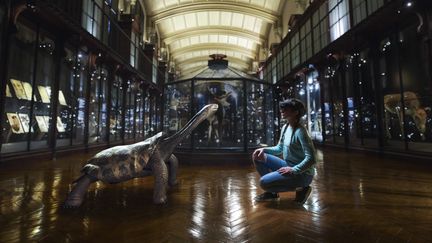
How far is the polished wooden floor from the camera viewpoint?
60.6 inches

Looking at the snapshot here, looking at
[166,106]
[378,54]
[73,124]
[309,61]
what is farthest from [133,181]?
[309,61]

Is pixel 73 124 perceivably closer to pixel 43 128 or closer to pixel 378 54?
pixel 43 128

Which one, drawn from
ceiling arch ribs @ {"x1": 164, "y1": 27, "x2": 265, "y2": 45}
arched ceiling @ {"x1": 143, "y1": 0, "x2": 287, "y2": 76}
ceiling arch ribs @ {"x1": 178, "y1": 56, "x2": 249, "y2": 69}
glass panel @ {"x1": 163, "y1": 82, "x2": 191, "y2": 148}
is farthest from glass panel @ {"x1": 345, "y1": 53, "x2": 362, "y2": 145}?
ceiling arch ribs @ {"x1": 178, "y1": 56, "x2": 249, "y2": 69}

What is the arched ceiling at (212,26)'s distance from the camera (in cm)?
1563

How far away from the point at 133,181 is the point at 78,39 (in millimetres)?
5762

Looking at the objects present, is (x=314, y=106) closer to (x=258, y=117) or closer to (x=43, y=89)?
(x=258, y=117)

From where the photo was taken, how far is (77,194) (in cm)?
212

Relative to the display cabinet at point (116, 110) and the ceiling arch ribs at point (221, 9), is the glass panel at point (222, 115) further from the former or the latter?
the ceiling arch ribs at point (221, 9)

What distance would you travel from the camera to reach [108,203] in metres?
2.24

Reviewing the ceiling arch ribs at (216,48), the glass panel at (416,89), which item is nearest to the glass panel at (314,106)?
the glass panel at (416,89)

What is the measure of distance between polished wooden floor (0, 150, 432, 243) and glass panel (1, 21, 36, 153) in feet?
7.98

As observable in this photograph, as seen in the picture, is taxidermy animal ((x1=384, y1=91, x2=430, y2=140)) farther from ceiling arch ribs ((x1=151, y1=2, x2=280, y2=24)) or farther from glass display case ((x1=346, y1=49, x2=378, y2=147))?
ceiling arch ribs ((x1=151, y1=2, x2=280, y2=24))

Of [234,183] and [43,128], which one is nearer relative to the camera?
[234,183]

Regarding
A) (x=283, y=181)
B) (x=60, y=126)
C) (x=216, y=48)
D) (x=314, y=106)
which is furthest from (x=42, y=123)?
(x=216, y=48)
